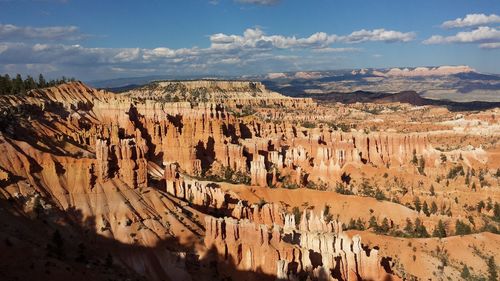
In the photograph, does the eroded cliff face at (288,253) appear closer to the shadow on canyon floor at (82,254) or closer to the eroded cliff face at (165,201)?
the eroded cliff face at (165,201)

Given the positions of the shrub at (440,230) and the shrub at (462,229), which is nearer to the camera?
the shrub at (440,230)

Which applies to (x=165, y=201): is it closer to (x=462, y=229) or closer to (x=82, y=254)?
(x=82, y=254)

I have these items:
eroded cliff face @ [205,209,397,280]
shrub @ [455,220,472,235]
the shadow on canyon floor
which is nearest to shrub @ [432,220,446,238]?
shrub @ [455,220,472,235]

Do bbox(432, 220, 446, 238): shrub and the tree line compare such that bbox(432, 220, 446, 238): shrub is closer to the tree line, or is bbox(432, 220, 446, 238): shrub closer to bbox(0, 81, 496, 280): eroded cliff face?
bbox(0, 81, 496, 280): eroded cliff face

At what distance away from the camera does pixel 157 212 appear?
45.2 m

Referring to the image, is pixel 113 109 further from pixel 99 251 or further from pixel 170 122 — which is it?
pixel 99 251

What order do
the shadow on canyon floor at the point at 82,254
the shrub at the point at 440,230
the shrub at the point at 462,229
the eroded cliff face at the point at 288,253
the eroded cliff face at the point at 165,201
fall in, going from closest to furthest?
1. the shadow on canyon floor at the point at 82,254
2. the eroded cliff face at the point at 288,253
3. the eroded cliff face at the point at 165,201
4. the shrub at the point at 440,230
5. the shrub at the point at 462,229

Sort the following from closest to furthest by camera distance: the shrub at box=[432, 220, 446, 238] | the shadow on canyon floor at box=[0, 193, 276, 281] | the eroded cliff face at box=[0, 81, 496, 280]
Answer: the shadow on canyon floor at box=[0, 193, 276, 281] → the eroded cliff face at box=[0, 81, 496, 280] → the shrub at box=[432, 220, 446, 238]

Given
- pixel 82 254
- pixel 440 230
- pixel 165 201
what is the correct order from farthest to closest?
pixel 440 230 < pixel 165 201 < pixel 82 254

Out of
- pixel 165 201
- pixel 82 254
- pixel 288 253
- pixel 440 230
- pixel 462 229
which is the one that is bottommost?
pixel 462 229

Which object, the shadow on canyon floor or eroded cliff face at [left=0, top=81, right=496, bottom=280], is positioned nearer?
the shadow on canyon floor

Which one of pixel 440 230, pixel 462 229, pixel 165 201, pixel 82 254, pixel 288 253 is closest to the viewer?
A: pixel 82 254

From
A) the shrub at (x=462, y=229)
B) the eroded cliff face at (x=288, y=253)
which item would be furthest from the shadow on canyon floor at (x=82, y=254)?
the shrub at (x=462, y=229)

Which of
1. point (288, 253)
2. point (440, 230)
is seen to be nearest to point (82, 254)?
point (288, 253)
